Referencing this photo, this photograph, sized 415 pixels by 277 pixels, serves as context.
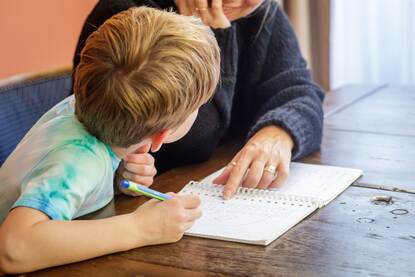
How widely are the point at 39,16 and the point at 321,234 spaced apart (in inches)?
67.3

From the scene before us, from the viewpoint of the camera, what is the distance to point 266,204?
1.18 m

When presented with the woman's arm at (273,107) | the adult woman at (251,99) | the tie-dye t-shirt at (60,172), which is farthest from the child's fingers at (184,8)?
the tie-dye t-shirt at (60,172)

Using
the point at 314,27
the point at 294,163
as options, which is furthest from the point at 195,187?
the point at 314,27

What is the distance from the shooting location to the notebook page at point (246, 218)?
1037mm

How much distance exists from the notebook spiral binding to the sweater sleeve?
0.23 m

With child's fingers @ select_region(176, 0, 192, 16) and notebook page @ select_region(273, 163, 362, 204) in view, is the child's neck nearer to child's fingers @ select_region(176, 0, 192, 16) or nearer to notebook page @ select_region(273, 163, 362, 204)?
notebook page @ select_region(273, 163, 362, 204)

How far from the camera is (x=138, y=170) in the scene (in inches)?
50.4

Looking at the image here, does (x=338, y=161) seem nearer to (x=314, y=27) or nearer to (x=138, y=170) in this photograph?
(x=138, y=170)

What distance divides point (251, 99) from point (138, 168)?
525 millimetres

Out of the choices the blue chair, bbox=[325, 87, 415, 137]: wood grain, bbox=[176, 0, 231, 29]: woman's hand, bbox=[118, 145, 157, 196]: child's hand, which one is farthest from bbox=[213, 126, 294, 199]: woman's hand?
the blue chair

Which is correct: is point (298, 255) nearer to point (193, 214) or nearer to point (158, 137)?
point (193, 214)

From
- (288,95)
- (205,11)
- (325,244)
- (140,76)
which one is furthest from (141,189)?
(288,95)

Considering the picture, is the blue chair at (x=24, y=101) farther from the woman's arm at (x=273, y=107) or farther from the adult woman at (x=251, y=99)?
the woman's arm at (x=273, y=107)

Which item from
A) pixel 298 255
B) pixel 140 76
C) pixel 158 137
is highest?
pixel 140 76
